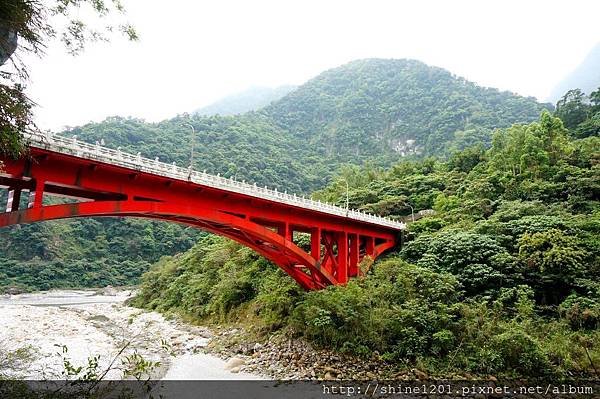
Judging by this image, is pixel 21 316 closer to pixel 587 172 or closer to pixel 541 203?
pixel 541 203

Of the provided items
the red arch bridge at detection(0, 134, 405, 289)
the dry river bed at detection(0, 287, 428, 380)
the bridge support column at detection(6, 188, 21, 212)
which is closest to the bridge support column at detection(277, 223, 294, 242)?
the red arch bridge at detection(0, 134, 405, 289)

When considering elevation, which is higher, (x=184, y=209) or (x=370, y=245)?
(x=184, y=209)

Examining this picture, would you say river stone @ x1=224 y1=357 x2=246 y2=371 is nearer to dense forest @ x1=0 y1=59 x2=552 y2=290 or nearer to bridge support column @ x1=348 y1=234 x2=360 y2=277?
bridge support column @ x1=348 y1=234 x2=360 y2=277

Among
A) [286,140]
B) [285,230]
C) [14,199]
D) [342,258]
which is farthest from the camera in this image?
[286,140]

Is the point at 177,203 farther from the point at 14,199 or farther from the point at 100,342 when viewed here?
the point at 100,342

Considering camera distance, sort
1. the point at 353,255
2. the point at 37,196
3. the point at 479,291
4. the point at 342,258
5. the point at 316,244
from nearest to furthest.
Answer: the point at 37,196, the point at 479,291, the point at 316,244, the point at 342,258, the point at 353,255

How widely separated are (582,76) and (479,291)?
149224 millimetres

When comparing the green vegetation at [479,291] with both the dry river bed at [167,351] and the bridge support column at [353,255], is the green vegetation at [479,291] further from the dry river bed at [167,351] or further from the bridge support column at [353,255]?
the bridge support column at [353,255]

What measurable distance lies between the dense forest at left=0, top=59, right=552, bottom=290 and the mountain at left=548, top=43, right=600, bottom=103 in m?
34.4

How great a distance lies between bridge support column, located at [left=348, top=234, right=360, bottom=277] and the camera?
70.4 ft

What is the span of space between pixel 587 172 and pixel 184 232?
59539 millimetres

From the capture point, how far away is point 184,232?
66938 millimetres

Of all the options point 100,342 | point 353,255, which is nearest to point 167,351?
point 100,342

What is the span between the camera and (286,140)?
95.8m
